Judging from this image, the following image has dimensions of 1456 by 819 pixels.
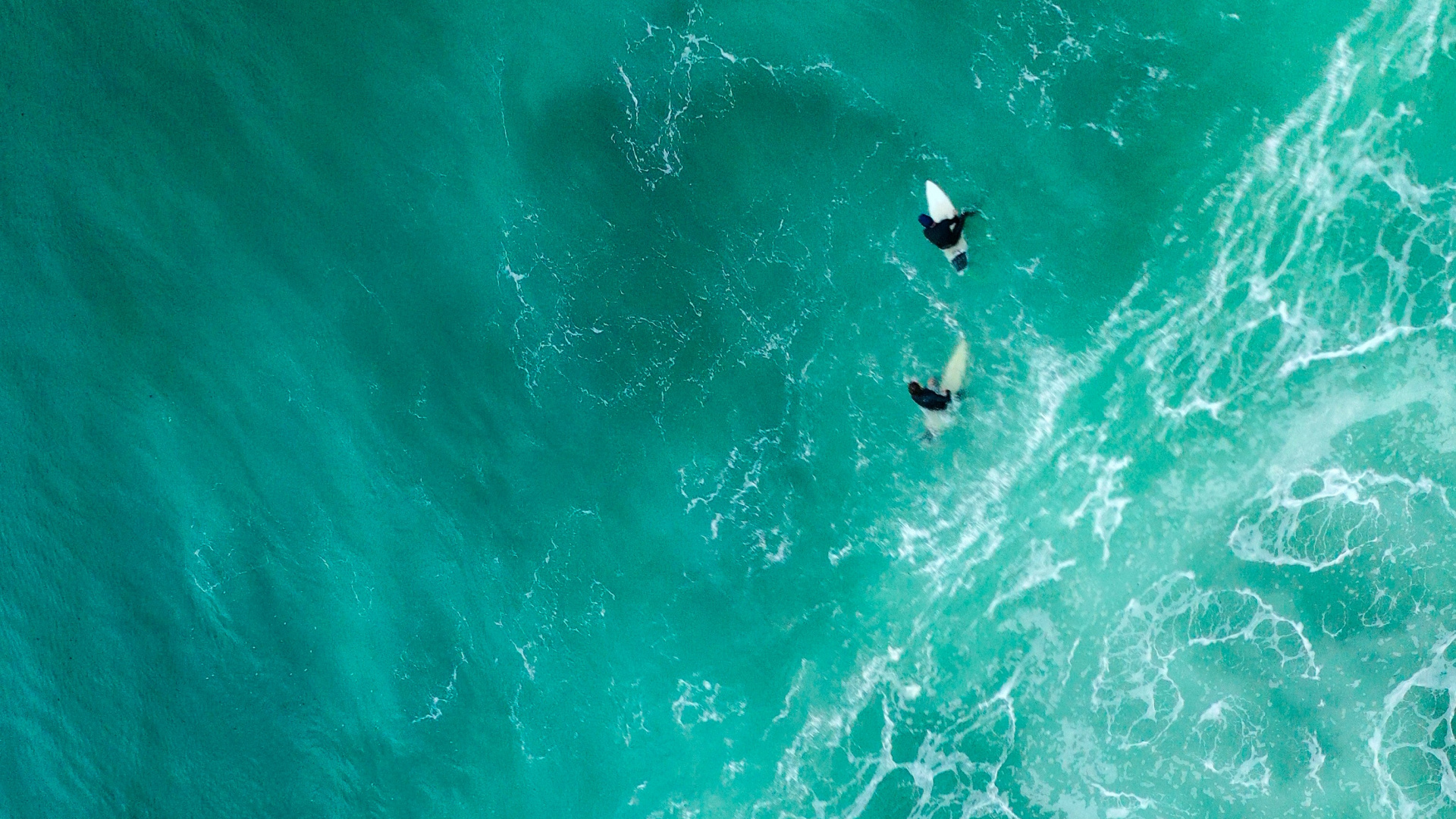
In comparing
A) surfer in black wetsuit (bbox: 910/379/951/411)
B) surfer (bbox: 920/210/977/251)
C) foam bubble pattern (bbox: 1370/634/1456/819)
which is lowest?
foam bubble pattern (bbox: 1370/634/1456/819)

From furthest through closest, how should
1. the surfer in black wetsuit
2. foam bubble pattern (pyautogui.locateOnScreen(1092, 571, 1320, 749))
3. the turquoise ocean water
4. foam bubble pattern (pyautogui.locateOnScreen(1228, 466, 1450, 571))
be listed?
1. the surfer in black wetsuit
2. foam bubble pattern (pyautogui.locateOnScreen(1092, 571, 1320, 749))
3. the turquoise ocean water
4. foam bubble pattern (pyautogui.locateOnScreen(1228, 466, 1450, 571))

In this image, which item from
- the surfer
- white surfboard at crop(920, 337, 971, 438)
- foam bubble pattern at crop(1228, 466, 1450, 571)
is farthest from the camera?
white surfboard at crop(920, 337, 971, 438)

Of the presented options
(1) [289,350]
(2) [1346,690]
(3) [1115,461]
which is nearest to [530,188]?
(1) [289,350]

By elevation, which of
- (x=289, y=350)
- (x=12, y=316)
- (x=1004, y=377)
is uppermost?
(x=12, y=316)

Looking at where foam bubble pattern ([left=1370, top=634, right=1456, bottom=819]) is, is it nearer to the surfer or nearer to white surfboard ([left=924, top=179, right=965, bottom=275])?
white surfboard ([left=924, top=179, right=965, bottom=275])

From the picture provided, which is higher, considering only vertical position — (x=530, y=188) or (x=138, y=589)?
(x=530, y=188)

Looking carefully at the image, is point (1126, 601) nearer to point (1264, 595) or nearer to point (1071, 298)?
point (1264, 595)

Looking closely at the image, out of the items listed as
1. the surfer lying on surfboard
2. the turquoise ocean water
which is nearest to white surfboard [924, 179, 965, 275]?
the surfer lying on surfboard
